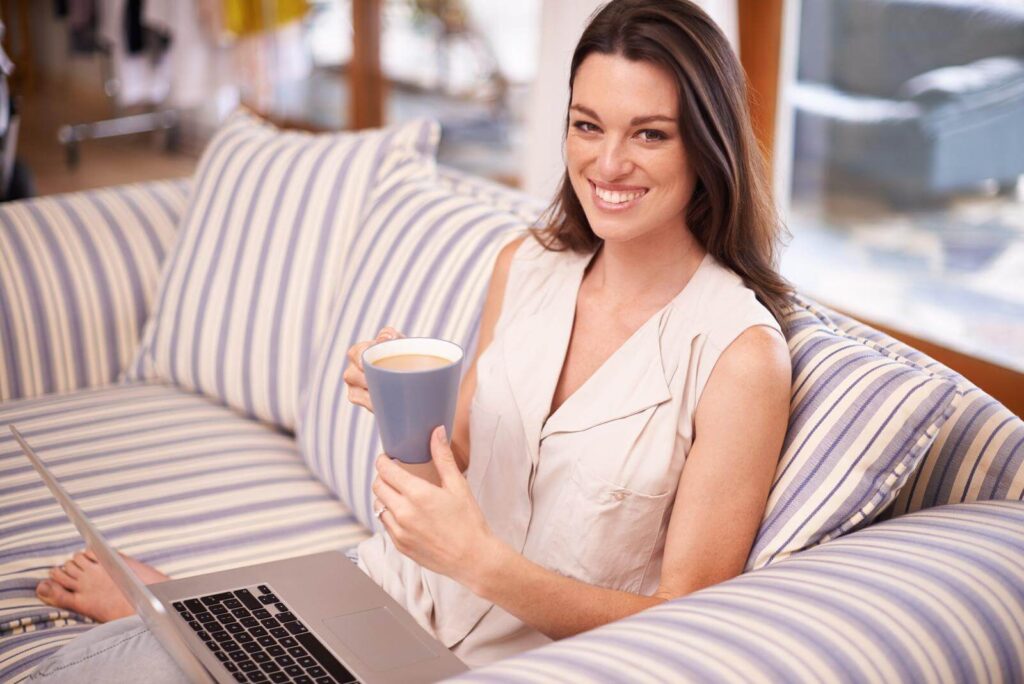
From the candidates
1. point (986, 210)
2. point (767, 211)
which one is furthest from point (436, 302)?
point (986, 210)

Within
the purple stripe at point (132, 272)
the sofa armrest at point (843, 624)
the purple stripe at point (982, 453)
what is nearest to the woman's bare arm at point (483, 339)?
the sofa armrest at point (843, 624)

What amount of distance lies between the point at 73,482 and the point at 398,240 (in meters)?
0.67

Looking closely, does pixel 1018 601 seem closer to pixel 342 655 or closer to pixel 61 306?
pixel 342 655

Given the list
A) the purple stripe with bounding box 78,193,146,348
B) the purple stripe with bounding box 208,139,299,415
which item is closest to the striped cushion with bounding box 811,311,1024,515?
the purple stripe with bounding box 208,139,299,415

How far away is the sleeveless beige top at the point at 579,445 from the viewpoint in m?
1.24

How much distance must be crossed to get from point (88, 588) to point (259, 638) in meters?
0.49

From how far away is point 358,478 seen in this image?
5.86ft

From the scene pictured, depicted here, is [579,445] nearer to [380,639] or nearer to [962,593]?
[380,639]

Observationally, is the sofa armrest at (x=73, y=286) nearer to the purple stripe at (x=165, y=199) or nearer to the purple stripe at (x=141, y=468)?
the purple stripe at (x=165, y=199)

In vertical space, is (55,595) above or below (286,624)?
below

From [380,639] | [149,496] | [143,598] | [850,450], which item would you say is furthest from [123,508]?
[850,450]

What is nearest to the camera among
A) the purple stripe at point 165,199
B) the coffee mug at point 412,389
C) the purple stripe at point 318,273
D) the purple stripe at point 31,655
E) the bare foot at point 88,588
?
the coffee mug at point 412,389

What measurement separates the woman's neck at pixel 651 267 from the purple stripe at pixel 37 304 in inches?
51.9

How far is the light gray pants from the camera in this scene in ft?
4.03
